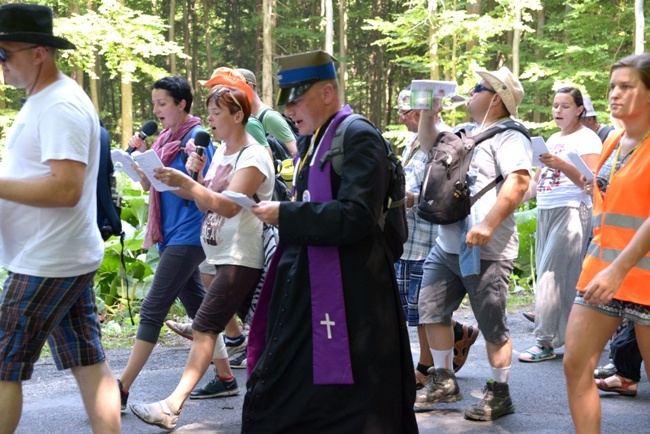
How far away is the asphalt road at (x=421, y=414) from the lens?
504cm

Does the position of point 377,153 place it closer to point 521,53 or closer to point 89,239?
point 89,239

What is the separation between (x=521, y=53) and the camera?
29531 mm

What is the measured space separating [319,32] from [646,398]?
1211 inches

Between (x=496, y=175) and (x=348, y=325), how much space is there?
2035 mm

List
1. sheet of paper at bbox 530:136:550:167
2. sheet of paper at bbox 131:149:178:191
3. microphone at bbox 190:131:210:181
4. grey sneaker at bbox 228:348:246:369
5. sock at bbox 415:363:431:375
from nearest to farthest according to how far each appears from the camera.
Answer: sheet of paper at bbox 131:149:178:191 < sheet of paper at bbox 530:136:550:167 < microphone at bbox 190:131:210:181 < sock at bbox 415:363:431:375 < grey sneaker at bbox 228:348:246:369

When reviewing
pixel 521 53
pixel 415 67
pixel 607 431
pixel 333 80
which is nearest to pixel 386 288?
pixel 333 80

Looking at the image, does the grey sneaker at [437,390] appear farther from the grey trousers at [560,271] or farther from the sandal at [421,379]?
the grey trousers at [560,271]

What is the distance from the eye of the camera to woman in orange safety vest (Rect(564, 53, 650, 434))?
3779mm

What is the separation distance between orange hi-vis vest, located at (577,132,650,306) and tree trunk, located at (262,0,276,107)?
24.1 metres

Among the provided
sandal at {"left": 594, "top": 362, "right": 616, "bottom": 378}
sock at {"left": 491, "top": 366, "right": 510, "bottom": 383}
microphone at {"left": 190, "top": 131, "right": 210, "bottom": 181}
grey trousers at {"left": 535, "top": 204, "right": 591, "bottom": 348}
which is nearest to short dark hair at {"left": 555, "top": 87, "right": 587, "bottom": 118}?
grey trousers at {"left": 535, "top": 204, "right": 591, "bottom": 348}

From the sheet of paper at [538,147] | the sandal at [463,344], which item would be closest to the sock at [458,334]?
the sandal at [463,344]

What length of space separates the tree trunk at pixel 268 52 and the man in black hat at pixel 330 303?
24.3m

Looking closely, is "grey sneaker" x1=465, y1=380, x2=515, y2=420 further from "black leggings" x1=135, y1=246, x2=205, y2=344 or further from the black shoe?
the black shoe

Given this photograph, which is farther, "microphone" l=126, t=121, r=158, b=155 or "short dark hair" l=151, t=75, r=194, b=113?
"microphone" l=126, t=121, r=158, b=155
